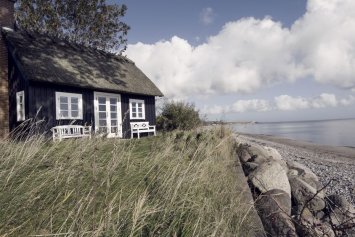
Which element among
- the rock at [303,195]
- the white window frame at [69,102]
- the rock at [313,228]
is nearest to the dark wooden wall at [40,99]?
the white window frame at [69,102]

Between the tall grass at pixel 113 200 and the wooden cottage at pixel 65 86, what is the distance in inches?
262

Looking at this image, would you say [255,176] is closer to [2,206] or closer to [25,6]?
[2,206]

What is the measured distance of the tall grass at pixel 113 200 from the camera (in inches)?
Answer: 96.7

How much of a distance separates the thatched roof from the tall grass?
29.3 feet

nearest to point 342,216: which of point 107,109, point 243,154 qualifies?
point 243,154

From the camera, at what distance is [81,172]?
3471mm

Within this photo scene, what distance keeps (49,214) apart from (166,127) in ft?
55.7

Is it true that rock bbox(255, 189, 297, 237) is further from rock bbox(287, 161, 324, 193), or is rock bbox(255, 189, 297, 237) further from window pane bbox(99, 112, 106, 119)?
window pane bbox(99, 112, 106, 119)

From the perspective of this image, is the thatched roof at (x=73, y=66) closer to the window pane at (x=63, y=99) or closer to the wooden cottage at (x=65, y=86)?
the wooden cottage at (x=65, y=86)

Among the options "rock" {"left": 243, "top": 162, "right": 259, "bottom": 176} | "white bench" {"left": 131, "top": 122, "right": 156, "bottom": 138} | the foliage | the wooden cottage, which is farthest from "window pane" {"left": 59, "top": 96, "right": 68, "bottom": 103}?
"rock" {"left": 243, "top": 162, "right": 259, "bottom": 176}

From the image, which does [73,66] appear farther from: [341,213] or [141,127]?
[341,213]

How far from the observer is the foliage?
18.6m

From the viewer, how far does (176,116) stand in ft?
62.5

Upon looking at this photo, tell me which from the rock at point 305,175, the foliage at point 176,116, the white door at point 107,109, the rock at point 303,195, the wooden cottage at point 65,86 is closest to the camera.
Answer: the rock at point 303,195
